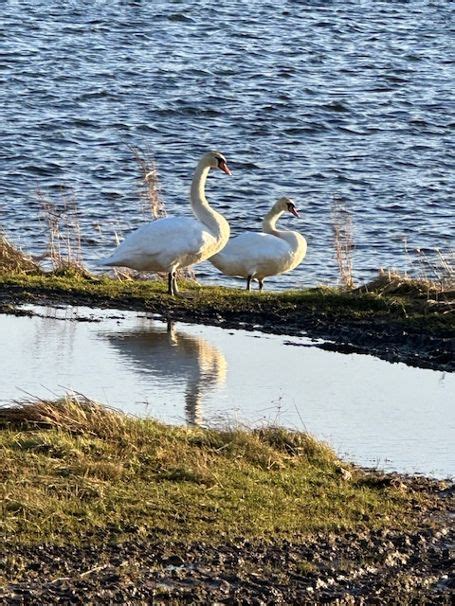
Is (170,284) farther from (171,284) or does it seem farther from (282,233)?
(282,233)

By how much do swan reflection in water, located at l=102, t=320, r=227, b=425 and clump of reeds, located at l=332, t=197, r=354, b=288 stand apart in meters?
3.41

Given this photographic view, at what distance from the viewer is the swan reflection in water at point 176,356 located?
11259 millimetres

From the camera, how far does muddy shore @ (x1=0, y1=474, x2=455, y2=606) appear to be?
6602mm

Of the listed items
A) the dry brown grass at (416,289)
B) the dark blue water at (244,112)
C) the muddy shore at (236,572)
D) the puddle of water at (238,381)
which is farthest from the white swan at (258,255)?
the muddy shore at (236,572)

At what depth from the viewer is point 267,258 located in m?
17.0

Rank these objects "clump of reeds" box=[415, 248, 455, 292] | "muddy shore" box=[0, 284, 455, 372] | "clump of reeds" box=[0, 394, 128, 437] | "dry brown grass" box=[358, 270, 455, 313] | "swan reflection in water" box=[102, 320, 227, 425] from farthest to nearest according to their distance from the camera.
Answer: "clump of reeds" box=[415, 248, 455, 292] → "dry brown grass" box=[358, 270, 455, 313] → "muddy shore" box=[0, 284, 455, 372] → "swan reflection in water" box=[102, 320, 227, 425] → "clump of reeds" box=[0, 394, 128, 437]

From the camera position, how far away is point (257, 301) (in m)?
14.6

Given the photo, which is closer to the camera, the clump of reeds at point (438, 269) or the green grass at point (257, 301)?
the green grass at point (257, 301)

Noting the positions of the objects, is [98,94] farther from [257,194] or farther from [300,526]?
[300,526]

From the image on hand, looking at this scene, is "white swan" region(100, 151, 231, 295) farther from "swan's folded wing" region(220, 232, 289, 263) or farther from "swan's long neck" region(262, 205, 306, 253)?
"swan's long neck" region(262, 205, 306, 253)

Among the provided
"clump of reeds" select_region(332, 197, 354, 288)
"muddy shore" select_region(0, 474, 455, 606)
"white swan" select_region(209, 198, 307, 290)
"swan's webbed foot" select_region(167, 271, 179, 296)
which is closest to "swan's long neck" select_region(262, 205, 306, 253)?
"white swan" select_region(209, 198, 307, 290)

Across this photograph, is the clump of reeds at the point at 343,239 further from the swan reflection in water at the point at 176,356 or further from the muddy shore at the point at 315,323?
the swan reflection in water at the point at 176,356

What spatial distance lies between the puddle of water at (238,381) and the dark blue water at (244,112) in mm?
7105

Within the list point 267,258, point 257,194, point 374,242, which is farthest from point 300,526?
point 257,194
